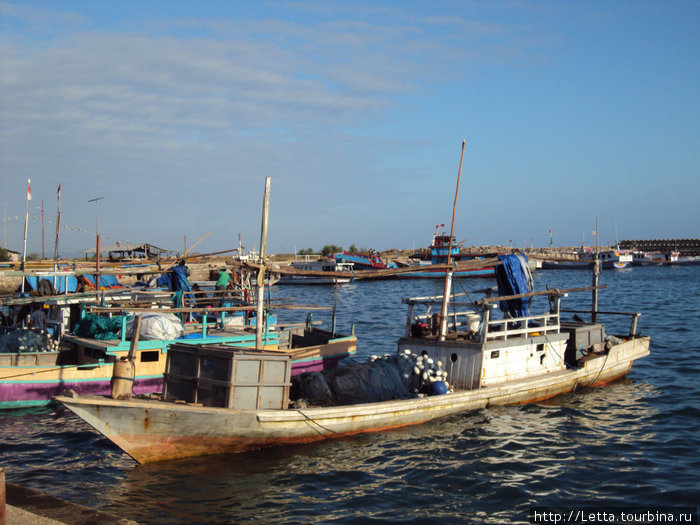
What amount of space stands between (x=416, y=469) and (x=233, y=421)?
13.1 feet

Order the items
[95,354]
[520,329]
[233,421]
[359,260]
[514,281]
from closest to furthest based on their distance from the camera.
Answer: [233,421], [520,329], [514,281], [95,354], [359,260]

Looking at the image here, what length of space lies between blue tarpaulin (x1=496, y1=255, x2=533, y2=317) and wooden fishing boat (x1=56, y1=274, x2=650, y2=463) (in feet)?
2.12

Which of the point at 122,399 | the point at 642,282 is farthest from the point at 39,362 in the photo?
the point at 642,282

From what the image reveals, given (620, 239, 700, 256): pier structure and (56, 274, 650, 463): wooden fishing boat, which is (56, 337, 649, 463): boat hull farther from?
(620, 239, 700, 256): pier structure

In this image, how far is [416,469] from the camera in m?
12.4

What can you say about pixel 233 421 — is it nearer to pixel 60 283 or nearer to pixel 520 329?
Result: pixel 520 329

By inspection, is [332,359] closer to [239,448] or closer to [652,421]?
[239,448]

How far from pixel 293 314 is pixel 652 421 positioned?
29915 mm

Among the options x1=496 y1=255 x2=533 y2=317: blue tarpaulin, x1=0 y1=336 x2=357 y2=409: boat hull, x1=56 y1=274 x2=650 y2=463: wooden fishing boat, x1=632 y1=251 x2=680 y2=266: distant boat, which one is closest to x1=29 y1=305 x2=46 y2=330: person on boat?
x1=0 y1=336 x2=357 y2=409: boat hull

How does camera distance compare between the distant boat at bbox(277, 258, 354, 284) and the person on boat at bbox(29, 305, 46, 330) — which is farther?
the distant boat at bbox(277, 258, 354, 284)

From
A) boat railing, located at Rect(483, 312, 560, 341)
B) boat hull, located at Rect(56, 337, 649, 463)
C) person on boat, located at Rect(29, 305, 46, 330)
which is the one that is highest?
boat railing, located at Rect(483, 312, 560, 341)

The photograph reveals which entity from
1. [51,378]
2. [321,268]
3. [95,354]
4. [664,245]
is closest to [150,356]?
[95,354]

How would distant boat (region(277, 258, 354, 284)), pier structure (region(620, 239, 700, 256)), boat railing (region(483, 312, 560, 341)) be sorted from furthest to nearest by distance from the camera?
pier structure (region(620, 239, 700, 256)) < distant boat (region(277, 258, 354, 284)) < boat railing (region(483, 312, 560, 341))

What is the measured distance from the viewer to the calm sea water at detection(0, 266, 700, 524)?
10.7 meters
